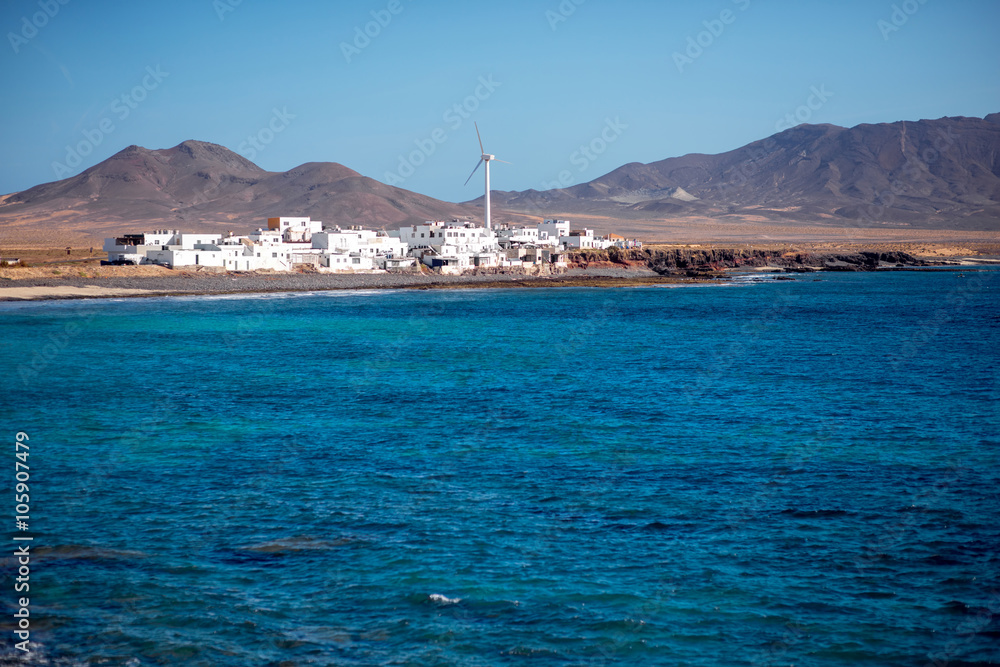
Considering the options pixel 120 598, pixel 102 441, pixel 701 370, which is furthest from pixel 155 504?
pixel 701 370

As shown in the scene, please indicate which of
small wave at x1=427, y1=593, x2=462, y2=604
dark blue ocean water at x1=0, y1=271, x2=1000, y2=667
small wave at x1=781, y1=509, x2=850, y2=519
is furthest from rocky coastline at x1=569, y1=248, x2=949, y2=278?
small wave at x1=427, y1=593, x2=462, y2=604

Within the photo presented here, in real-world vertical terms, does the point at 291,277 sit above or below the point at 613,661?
above

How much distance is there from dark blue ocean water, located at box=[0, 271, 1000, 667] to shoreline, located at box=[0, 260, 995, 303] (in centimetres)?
3665

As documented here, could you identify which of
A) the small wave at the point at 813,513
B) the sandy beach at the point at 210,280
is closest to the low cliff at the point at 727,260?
the sandy beach at the point at 210,280

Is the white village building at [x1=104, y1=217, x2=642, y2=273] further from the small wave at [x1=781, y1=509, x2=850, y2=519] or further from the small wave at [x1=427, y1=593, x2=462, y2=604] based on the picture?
the small wave at [x1=427, y1=593, x2=462, y2=604]

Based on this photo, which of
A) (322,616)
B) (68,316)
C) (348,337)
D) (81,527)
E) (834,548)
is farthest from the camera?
(68,316)

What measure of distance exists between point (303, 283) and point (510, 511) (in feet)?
240

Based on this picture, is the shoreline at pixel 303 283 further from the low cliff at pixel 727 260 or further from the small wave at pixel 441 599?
the small wave at pixel 441 599

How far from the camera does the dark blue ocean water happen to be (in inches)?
460

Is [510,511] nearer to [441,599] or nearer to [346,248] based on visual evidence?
[441,599]

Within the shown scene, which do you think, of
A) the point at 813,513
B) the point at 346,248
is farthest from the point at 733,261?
the point at 813,513

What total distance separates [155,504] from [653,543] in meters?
9.74

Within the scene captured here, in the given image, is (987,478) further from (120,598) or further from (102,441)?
(102,441)

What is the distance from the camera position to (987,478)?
18.5 meters
